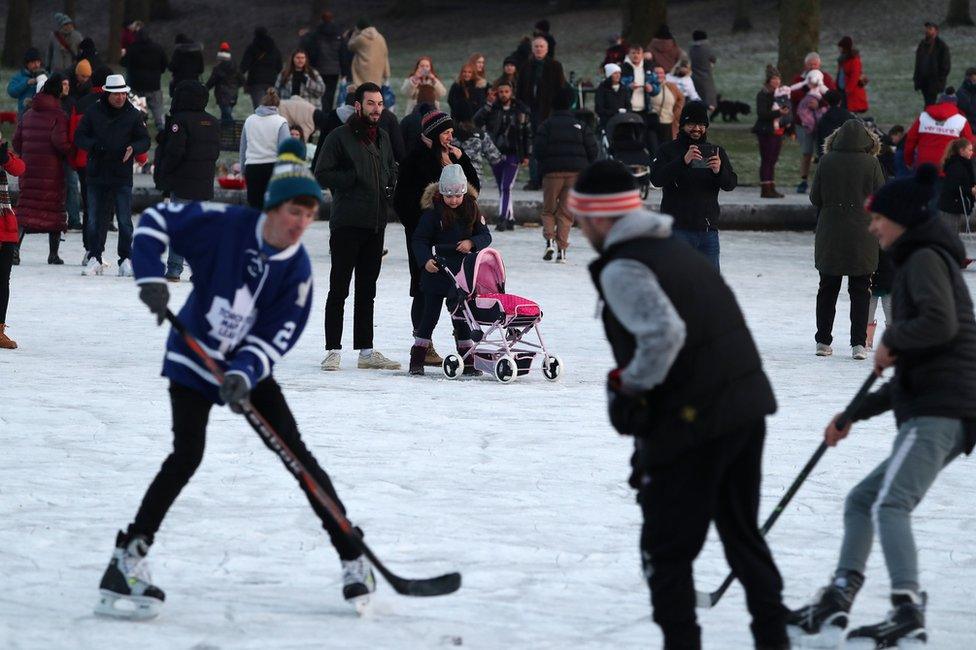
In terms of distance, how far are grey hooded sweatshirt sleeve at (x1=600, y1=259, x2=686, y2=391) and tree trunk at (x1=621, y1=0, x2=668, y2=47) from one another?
26.4 metres

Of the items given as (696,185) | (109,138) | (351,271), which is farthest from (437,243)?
(109,138)

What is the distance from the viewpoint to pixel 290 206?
512cm

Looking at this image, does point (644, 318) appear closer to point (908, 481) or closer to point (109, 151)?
point (908, 481)

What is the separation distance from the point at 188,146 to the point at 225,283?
9375mm

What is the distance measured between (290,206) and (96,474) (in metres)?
2.56

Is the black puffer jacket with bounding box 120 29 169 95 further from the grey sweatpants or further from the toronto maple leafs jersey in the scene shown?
the grey sweatpants

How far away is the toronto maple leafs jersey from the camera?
5191 millimetres

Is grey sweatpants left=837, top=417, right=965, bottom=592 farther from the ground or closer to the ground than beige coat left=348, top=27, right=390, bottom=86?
closer to the ground

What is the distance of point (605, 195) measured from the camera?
430 cm

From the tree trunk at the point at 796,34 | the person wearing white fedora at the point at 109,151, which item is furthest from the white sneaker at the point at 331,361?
the tree trunk at the point at 796,34

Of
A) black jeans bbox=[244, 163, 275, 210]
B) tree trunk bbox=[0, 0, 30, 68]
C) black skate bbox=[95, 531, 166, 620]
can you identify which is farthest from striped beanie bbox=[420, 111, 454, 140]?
tree trunk bbox=[0, 0, 30, 68]

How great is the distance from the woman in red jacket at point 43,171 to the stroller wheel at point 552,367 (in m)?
6.06

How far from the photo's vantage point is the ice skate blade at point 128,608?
518cm

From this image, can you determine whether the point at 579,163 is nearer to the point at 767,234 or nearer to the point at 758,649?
the point at 767,234
